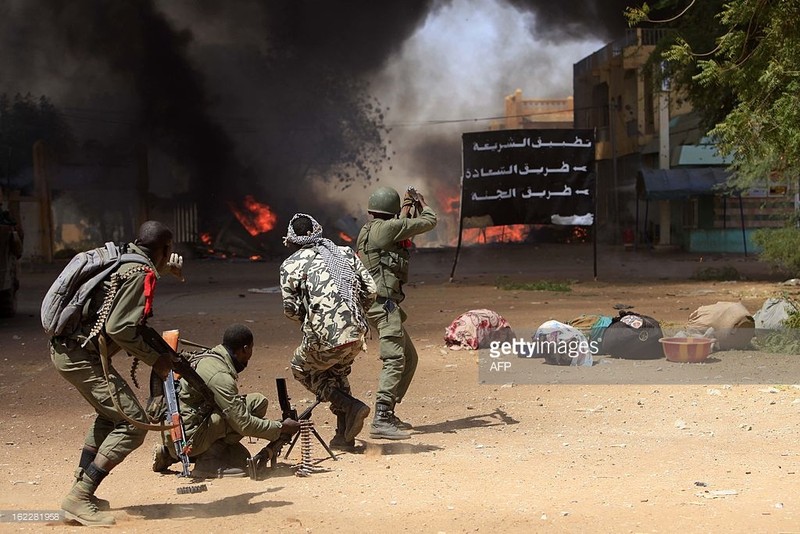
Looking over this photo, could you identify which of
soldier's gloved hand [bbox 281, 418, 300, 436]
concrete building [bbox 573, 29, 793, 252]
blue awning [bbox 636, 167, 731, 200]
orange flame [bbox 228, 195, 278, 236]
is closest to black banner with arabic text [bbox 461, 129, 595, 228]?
concrete building [bbox 573, 29, 793, 252]

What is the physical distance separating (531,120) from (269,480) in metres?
42.2

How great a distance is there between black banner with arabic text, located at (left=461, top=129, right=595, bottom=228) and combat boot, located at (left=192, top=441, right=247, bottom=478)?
1257cm

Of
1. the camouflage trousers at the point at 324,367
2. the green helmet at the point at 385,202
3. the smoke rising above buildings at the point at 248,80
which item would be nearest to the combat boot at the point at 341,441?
the camouflage trousers at the point at 324,367

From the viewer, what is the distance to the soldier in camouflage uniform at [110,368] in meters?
4.42

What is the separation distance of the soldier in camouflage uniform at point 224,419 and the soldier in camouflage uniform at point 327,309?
0.39 meters

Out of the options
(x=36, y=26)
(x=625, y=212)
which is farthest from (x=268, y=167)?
(x=625, y=212)

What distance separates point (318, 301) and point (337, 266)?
0.24 meters

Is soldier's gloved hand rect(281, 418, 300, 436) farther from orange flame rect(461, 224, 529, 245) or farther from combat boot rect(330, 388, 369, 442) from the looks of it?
orange flame rect(461, 224, 529, 245)

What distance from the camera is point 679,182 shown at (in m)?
30.1

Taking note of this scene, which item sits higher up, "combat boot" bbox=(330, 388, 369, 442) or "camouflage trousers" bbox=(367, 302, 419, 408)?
"camouflage trousers" bbox=(367, 302, 419, 408)

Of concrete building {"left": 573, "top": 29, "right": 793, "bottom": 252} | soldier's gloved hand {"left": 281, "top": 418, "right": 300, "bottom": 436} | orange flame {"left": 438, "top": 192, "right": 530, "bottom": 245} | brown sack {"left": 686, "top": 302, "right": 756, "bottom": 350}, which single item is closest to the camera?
soldier's gloved hand {"left": 281, "top": 418, "right": 300, "bottom": 436}

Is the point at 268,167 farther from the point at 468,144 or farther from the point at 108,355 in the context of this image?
the point at 108,355

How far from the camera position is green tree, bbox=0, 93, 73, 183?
30781 millimetres

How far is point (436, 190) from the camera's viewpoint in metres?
42.3
